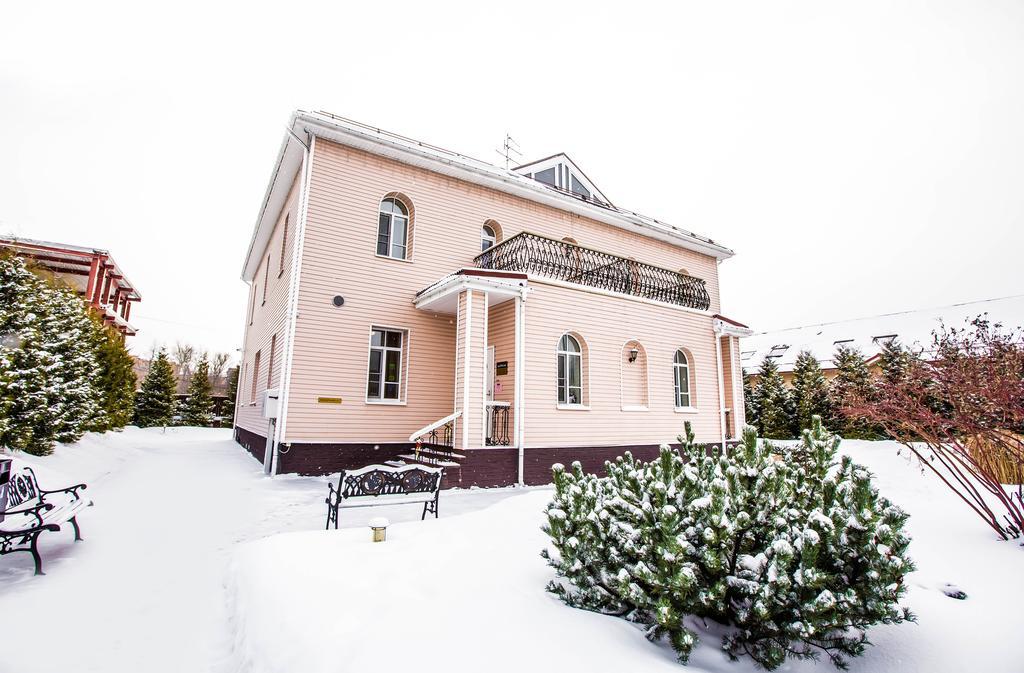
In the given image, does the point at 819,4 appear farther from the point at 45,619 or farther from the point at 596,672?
the point at 45,619

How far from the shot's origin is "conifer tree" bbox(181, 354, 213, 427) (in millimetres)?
25859

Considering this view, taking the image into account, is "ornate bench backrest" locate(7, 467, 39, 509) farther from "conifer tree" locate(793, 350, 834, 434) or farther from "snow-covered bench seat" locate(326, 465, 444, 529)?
"conifer tree" locate(793, 350, 834, 434)

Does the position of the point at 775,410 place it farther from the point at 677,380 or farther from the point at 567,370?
the point at 567,370

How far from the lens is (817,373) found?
771 inches

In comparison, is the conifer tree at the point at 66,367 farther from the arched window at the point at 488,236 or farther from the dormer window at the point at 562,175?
the dormer window at the point at 562,175

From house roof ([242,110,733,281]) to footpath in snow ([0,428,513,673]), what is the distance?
7.30 m

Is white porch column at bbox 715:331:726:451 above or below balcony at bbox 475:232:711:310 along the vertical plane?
below

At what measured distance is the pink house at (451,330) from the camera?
31.0 feet

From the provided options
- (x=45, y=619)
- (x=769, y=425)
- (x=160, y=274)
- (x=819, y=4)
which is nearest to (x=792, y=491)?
(x=45, y=619)

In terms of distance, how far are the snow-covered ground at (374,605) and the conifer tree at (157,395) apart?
21.8 m

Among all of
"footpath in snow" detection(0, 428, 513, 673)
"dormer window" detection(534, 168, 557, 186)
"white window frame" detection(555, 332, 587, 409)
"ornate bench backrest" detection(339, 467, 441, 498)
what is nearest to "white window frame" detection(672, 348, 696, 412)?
"white window frame" detection(555, 332, 587, 409)

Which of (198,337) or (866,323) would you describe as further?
(198,337)

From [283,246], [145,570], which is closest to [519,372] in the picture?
[145,570]

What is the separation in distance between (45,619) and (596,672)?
371 cm
